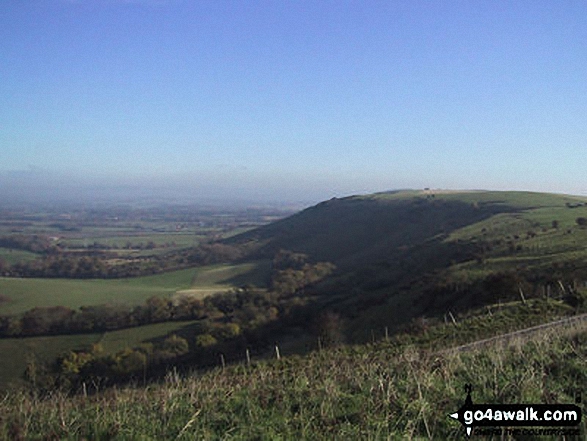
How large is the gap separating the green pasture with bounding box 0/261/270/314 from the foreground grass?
5579cm

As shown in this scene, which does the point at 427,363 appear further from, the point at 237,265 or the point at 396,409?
the point at 237,265

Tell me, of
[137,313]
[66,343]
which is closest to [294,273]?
[137,313]

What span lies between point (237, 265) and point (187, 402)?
90.9 metres

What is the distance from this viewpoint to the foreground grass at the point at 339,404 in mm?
5953

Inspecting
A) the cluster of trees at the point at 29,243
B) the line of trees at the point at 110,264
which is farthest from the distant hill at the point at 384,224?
the cluster of trees at the point at 29,243

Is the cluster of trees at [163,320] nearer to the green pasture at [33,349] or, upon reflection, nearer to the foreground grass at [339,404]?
the green pasture at [33,349]

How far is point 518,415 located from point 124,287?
248ft

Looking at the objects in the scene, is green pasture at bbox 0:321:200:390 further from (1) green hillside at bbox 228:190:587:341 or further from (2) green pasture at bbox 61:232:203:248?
(2) green pasture at bbox 61:232:203:248

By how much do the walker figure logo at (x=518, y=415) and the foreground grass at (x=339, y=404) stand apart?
172 mm

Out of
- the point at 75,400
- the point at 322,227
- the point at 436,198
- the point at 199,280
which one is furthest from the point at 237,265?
the point at 75,400

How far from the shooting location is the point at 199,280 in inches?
3258

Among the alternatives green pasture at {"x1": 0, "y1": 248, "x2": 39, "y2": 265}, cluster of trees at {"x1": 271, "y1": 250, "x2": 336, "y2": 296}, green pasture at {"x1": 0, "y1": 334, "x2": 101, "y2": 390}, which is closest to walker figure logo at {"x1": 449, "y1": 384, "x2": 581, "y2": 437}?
green pasture at {"x1": 0, "y1": 334, "x2": 101, "y2": 390}

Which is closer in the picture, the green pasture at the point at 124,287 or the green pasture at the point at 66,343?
the green pasture at the point at 66,343

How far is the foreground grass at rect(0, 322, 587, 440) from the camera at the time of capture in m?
5.95
